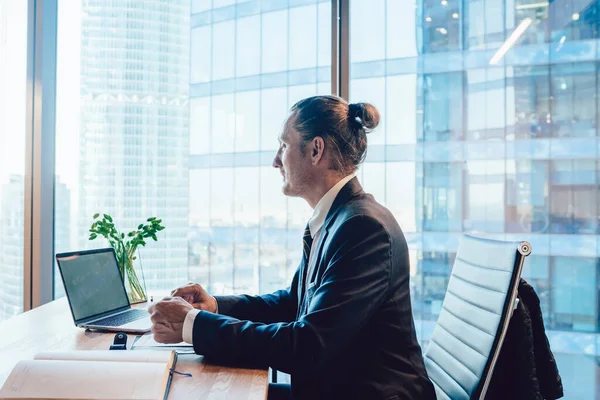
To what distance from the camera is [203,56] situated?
243 cm

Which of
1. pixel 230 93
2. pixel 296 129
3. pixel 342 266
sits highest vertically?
pixel 230 93

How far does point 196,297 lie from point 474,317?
766mm

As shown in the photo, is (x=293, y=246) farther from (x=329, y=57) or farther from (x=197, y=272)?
(x=329, y=57)

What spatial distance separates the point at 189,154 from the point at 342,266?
1.59m

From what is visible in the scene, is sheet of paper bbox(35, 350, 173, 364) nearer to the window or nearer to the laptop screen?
the laptop screen

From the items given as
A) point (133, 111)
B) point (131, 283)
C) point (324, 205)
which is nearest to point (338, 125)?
point (324, 205)

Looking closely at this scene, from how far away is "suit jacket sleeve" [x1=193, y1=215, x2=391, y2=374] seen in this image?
975 millimetres

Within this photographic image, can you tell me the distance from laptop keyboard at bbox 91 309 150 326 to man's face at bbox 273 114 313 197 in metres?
0.63

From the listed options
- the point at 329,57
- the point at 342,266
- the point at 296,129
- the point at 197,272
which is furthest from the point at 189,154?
the point at 342,266

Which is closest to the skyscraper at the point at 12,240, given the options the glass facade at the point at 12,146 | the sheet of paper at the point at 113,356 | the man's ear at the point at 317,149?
the glass facade at the point at 12,146

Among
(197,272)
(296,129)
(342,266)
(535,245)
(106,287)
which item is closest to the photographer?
(342,266)

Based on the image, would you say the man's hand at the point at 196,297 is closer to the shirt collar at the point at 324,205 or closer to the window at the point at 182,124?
the shirt collar at the point at 324,205

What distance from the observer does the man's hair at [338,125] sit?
134 centimetres

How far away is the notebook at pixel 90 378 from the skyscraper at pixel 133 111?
1508mm
